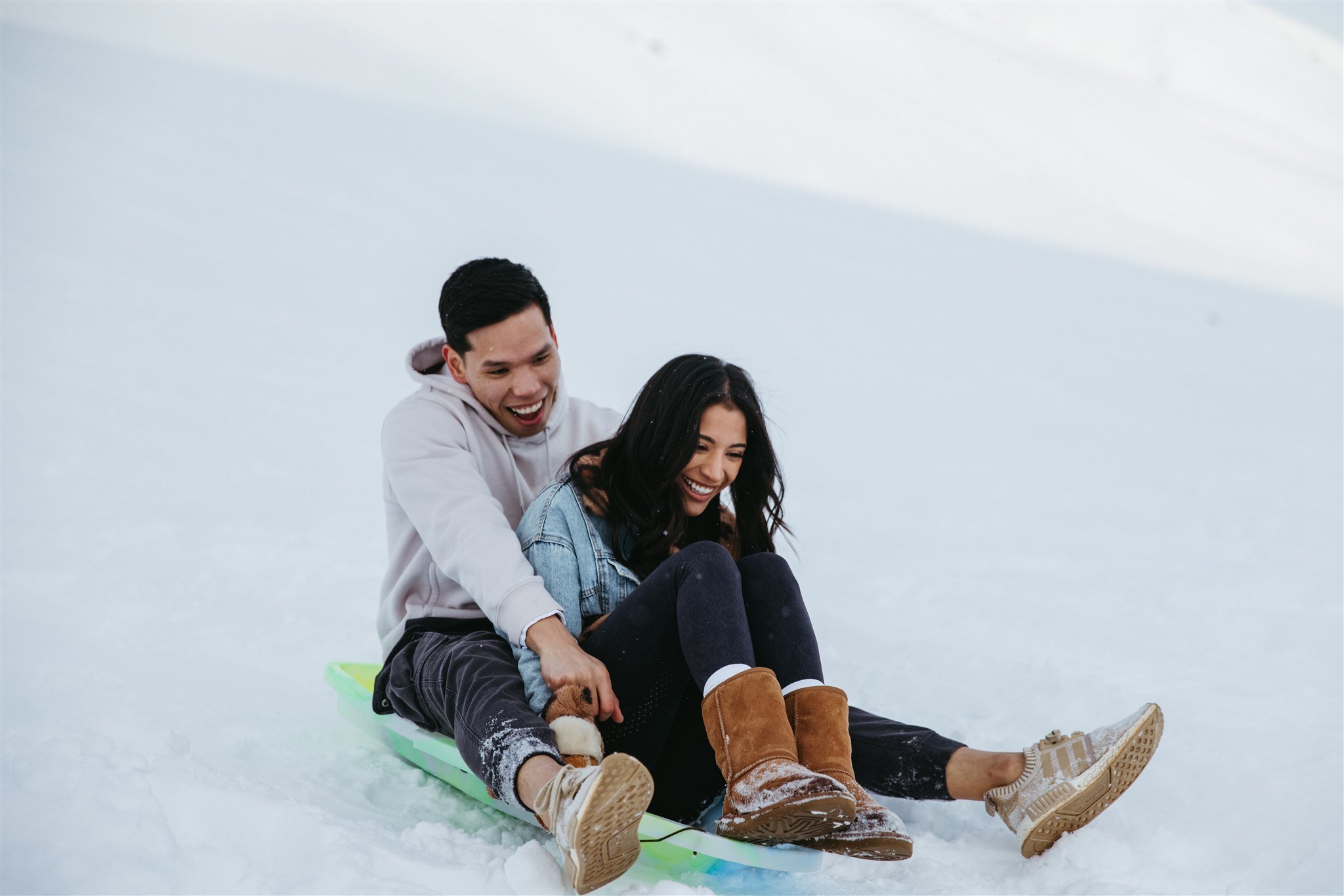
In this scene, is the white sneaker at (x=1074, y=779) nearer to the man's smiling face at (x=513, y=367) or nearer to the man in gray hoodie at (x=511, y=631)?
the man in gray hoodie at (x=511, y=631)

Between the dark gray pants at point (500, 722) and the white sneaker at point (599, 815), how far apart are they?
0.14m

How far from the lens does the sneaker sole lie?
1.76m

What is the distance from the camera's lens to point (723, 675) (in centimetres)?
169

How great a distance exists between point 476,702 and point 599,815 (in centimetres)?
42

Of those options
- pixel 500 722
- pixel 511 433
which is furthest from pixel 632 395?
pixel 500 722

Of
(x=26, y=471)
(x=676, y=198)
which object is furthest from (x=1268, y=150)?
(x=26, y=471)

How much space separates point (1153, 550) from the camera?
12.5 feet

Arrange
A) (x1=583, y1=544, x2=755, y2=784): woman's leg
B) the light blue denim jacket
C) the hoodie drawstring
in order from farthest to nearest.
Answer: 1. the hoodie drawstring
2. the light blue denim jacket
3. (x1=583, y1=544, x2=755, y2=784): woman's leg

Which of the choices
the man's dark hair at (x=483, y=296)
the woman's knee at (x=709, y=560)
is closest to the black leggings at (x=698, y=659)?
the woman's knee at (x=709, y=560)

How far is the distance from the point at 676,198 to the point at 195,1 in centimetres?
795

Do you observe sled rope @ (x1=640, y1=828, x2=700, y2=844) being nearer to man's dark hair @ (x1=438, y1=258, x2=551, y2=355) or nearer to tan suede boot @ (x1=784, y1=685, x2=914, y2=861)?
tan suede boot @ (x1=784, y1=685, x2=914, y2=861)

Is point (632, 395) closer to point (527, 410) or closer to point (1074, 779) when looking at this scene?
point (527, 410)

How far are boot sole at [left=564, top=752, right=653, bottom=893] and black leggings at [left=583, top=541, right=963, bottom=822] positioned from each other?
27 cm

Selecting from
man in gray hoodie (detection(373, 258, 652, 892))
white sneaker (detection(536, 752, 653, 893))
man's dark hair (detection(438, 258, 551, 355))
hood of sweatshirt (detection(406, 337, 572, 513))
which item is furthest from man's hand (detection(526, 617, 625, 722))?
man's dark hair (detection(438, 258, 551, 355))
